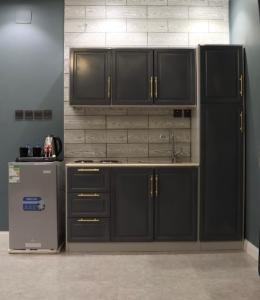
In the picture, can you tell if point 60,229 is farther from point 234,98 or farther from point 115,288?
point 234,98

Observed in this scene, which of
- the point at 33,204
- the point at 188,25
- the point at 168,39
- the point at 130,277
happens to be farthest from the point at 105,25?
the point at 130,277

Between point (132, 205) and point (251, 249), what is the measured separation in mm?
1329

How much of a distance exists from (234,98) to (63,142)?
211cm

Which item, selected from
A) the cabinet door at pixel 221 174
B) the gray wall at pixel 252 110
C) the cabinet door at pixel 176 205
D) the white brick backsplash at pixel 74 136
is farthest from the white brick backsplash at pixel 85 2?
the cabinet door at pixel 176 205

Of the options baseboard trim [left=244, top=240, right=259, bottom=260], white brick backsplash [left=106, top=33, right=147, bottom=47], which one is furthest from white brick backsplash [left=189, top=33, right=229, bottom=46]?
baseboard trim [left=244, top=240, right=259, bottom=260]

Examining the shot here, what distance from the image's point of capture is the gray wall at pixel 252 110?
3971mm

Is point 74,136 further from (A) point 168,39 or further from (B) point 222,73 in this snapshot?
(B) point 222,73

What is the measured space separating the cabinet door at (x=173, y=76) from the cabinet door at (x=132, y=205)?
0.89 metres

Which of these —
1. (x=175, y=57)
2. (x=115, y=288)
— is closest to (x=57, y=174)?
(x=115, y=288)

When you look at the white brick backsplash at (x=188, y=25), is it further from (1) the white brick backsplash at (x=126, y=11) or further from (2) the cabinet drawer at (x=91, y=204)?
(2) the cabinet drawer at (x=91, y=204)

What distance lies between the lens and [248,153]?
166 inches

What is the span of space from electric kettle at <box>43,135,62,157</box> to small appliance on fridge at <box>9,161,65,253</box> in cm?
34

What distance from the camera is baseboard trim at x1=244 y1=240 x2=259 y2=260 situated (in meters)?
3.95

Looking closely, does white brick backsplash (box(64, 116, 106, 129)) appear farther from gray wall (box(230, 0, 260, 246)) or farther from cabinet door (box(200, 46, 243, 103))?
gray wall (box(230, 0, 260, 246))
